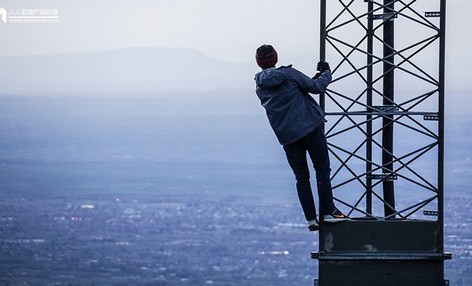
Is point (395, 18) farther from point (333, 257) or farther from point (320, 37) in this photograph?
point (333, 257)

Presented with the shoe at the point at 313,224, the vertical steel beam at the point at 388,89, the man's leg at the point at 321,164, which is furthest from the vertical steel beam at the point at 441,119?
the shoe at the point at 313,224

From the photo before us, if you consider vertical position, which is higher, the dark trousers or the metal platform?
the dark trousers

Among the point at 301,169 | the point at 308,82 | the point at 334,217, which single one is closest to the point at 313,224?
the point at 334,217

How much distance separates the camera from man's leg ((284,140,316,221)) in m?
10.4

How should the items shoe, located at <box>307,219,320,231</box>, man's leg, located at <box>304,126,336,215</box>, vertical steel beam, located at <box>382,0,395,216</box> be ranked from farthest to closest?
vertical steel beam, located at <box>382,0,395,216</box>, shoe, located at <box>307,219,320,231</box>, man's leg, located at <box>304,126,336,215</box>

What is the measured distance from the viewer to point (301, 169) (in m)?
10.4

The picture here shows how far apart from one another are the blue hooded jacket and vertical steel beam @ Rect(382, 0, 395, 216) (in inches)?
52.6

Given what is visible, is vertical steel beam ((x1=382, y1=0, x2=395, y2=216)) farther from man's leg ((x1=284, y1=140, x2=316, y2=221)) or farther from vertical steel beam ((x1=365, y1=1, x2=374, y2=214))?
man's leg ((x1=284, y1=140, x2=316, y2=221))

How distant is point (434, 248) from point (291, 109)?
6.95 feet

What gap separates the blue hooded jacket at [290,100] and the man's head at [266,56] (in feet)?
0.18

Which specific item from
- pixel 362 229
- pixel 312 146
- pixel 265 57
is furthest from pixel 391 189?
pixel 265 57

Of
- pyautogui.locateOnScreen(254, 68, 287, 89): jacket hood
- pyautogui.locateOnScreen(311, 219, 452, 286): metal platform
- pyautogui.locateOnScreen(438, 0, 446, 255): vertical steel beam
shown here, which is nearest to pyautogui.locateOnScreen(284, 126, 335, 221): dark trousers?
pyautogui.locateOnScreen(311, 219, 452, 286): metal platform

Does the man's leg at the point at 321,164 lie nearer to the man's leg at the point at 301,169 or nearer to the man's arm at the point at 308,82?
the man's leg at the point at 301,169

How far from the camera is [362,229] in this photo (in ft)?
35.7
